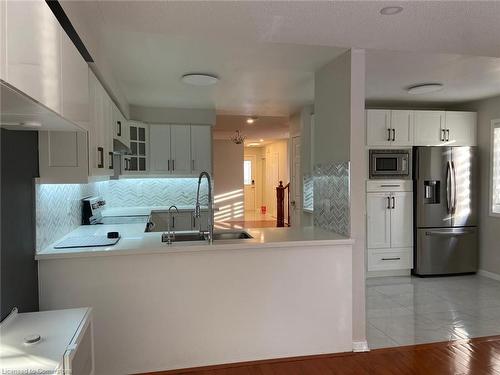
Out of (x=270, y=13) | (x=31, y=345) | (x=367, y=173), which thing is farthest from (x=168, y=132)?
(x=31, y=345)

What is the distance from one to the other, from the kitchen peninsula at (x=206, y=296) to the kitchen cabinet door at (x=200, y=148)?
2.83 m

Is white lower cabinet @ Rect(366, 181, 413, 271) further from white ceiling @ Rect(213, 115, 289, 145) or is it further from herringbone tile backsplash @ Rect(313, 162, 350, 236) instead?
white ceiling @ Rect(213, 115, 289, 145)

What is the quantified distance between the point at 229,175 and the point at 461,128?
6.71 m

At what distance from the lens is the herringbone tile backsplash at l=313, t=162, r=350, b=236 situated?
2.96 m

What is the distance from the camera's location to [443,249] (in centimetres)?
502

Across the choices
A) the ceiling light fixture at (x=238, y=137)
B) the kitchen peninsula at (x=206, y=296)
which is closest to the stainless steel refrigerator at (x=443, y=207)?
the kitchen peninsula at (x=206, y=296)

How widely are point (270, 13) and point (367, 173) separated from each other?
3.28 metres

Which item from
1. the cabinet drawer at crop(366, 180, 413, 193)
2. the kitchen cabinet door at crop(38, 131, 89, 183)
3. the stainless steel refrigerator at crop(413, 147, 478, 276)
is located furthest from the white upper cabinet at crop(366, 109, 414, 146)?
the kitchen cabinet door at crop(38, 131, 89, 183)

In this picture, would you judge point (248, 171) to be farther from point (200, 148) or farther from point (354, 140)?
point (354, 140)

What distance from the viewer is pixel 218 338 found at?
8.88ft

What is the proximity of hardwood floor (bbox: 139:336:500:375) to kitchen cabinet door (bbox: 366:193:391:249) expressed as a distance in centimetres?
208

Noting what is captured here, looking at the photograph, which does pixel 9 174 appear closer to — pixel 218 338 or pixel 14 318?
pixel 14 318

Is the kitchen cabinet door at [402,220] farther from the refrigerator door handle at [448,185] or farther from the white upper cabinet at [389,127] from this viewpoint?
the white upper cabinet at [389,127]

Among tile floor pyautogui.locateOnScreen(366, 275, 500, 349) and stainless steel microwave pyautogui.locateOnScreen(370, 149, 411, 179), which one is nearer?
tile floor pyautogui.locateOnScreen(366, 275, 500, 349)
